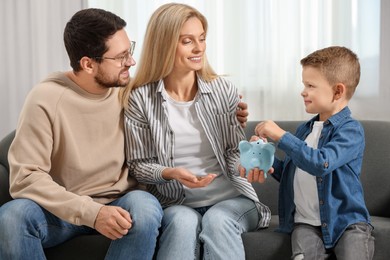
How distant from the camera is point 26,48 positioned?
3596mm

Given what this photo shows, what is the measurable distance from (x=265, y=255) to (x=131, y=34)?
5.20 ft

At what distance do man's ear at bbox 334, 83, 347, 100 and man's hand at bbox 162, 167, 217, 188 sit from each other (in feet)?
1.56

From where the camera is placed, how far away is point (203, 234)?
2.29 meters

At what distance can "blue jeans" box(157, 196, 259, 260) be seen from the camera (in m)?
2.25

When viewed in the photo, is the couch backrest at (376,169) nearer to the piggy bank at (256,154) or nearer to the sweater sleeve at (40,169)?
the piggy bank at (256,154)

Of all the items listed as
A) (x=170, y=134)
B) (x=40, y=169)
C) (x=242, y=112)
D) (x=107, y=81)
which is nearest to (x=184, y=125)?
(x=170, y=134)

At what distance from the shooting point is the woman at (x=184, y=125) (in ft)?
8.21

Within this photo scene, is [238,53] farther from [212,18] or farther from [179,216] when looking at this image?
[179,216]

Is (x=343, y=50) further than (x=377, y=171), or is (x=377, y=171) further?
(x=377, y=171)

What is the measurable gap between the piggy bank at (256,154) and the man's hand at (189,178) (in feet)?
0.37

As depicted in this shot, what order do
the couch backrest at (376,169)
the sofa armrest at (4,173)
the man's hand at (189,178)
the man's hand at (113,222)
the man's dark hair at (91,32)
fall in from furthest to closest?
the couch backrest at (376,169) < the sofa armrest at (4,173) < the man's dark hair at (91,32) < the man's hand at (189,178) < the man's hand at (113,222)

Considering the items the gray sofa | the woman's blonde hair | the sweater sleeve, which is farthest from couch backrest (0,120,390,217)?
the woman's blonde hair

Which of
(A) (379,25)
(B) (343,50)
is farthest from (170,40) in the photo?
(A) (379,25)

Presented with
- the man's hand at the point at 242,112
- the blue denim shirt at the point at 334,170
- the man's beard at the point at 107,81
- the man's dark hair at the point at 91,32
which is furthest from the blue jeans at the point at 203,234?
the man's dark hair at the point at 91,32
